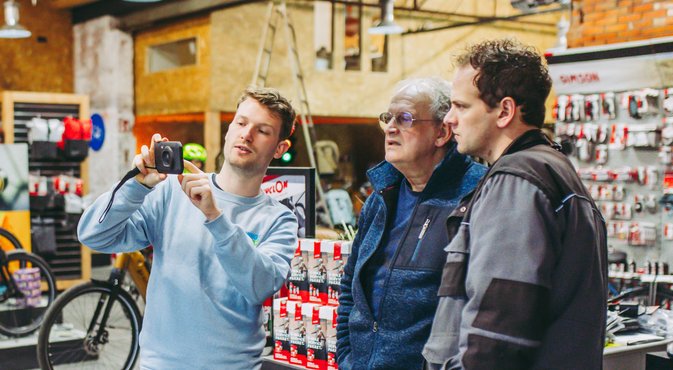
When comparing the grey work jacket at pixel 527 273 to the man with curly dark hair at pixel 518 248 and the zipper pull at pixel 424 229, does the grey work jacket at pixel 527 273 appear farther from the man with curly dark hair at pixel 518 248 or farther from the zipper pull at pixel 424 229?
the zipper pull at pixel 424 229

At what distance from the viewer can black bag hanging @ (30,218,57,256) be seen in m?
9.38

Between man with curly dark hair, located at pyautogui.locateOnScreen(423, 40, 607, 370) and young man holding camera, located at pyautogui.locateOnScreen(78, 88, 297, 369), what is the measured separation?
1.98ft

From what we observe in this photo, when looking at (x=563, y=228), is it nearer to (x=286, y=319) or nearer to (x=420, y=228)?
(x=420, y=228)

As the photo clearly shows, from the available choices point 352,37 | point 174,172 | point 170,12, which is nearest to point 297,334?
point 174,172

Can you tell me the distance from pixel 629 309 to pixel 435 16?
1461 cm

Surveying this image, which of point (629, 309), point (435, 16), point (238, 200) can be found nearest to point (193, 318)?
point (238, 200)

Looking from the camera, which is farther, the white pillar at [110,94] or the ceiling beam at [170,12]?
the white pillar at [110,94]

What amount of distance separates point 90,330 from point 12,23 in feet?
23.9

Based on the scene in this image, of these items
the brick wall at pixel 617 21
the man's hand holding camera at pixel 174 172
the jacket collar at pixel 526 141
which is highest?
the brick wall at pixel 617 21

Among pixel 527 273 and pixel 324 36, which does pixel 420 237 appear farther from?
A: pixel 324 36

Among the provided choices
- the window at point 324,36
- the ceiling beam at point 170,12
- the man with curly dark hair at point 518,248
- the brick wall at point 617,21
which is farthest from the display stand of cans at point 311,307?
the window at point 324,36

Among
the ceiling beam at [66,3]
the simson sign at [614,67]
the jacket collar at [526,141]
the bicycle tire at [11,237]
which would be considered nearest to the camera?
the jacket collar at [526,141]

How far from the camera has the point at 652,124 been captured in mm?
6969

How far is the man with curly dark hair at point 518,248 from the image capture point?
5.55 feet
